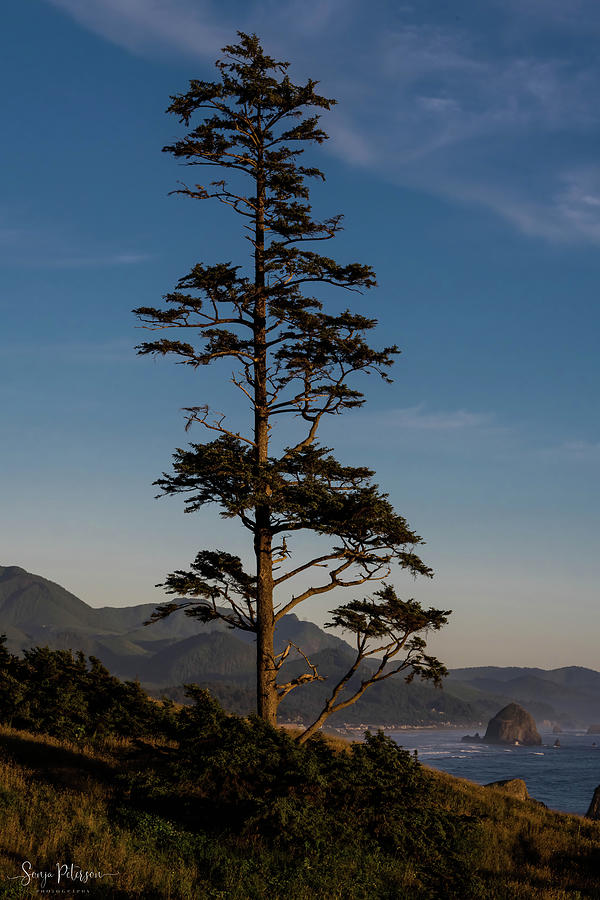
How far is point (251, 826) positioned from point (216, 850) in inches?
29.6

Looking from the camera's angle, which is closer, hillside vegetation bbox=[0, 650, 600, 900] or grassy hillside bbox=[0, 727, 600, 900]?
grassy hillside bbox=[0, 727, 600, 900]

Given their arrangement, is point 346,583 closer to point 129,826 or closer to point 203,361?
point 203,361

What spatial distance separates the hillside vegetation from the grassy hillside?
32mm

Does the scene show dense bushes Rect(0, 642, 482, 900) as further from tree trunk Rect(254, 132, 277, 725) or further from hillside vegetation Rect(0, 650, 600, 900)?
tree trunk Rect(254, 132, 277, 725)

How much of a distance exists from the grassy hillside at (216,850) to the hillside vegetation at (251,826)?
0.10ft

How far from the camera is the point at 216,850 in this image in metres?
12.5

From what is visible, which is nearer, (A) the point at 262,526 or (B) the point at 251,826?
(B) the point at 251,826

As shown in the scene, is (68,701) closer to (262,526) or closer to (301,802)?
(262,526)

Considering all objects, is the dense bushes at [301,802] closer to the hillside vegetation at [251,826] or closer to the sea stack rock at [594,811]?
the hillside vegetation at [251,826]

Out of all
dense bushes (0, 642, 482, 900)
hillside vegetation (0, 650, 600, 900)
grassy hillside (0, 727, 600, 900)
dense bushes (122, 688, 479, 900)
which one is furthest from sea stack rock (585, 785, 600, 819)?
dense bushes (122, 688, 479, 900)

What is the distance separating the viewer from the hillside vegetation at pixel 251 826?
11289 mm

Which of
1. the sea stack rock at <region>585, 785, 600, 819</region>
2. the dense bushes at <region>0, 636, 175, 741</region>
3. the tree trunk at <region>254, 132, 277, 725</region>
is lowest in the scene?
the sea stack rock at <region>585, 785, 600, 819</region>

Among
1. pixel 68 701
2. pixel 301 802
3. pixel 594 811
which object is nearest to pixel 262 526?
pixel 301 802

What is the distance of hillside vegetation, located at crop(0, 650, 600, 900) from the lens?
11289mm
